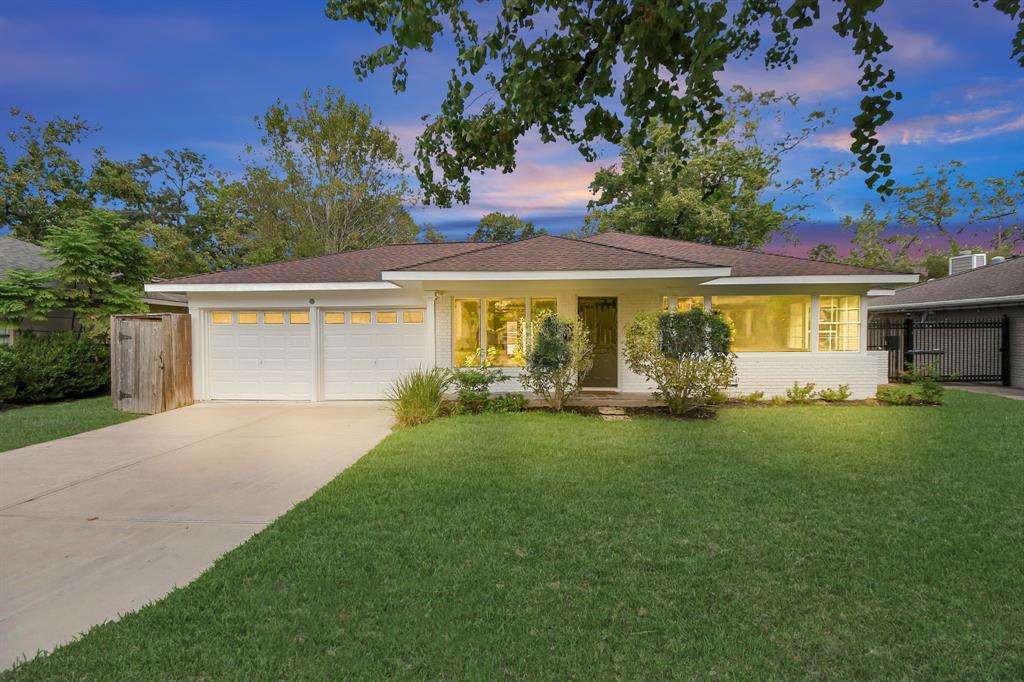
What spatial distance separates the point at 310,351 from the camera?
467 inches

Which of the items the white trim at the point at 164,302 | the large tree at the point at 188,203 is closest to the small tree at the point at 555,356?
the white trim at the point at 164,302

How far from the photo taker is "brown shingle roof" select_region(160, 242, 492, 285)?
11703mm

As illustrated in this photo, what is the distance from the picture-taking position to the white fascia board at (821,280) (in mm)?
11109

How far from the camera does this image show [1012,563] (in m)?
3.60

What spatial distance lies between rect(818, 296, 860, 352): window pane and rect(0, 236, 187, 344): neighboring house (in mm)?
17807

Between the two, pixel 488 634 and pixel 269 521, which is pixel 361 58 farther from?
pixel 269 521

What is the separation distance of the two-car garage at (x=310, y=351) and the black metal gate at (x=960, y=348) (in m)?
13.4

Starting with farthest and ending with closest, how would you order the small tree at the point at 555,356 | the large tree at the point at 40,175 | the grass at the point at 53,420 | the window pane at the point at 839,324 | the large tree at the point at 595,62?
the large tree at the point at 40,175
the window pane at the point at 839,324
the small tree at the point at 555,356
the grass at the point at 53,420
the large tree at the point at 595,62

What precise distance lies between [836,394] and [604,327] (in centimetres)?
515

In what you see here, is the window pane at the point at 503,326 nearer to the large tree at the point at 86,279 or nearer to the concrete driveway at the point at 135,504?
the concrete driveway at the point at 135,504

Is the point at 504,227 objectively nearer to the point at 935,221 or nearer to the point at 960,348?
the point at 935,221

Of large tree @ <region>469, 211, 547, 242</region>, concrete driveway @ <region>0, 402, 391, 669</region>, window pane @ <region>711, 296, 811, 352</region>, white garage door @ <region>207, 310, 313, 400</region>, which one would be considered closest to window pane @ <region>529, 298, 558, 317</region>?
window pane @ <region>711, 296, 811, 352</region>

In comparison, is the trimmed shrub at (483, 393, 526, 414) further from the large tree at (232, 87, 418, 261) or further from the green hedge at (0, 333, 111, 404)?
the large tree at (232, 87, 418, 261)

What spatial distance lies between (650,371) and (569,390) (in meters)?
1.54
